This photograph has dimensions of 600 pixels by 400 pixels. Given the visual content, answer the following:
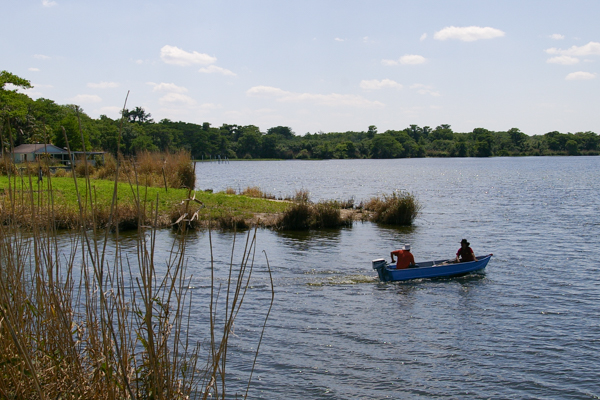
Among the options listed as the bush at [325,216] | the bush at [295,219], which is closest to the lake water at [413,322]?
the bush at [295,219]

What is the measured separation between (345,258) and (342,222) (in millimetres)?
8106

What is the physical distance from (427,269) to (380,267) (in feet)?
5.82

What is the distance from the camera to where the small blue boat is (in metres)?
17.1

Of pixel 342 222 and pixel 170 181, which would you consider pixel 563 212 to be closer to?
pixel 342 222

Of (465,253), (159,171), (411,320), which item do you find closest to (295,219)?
(465,253)

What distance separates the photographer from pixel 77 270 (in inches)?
655

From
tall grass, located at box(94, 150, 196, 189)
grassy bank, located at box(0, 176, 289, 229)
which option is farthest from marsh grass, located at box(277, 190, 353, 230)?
tall grass, located at box(94, 150, 196, 189)

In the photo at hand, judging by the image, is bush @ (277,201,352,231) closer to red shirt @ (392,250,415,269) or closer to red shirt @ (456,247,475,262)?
red shirt @ (392,250,415,269)

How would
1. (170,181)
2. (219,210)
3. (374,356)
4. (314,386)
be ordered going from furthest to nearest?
(170,181)
(219,210)
(374,356)
(314,386)

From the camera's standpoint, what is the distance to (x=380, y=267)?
17.1 m

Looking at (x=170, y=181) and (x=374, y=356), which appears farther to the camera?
(x=170, y=181)

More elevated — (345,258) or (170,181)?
(170,181)

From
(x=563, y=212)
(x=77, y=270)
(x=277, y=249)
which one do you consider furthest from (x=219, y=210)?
(x=563, y=212)

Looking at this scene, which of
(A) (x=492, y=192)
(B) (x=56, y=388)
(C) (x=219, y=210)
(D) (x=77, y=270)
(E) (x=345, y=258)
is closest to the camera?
(B) (x=56, y=388)
